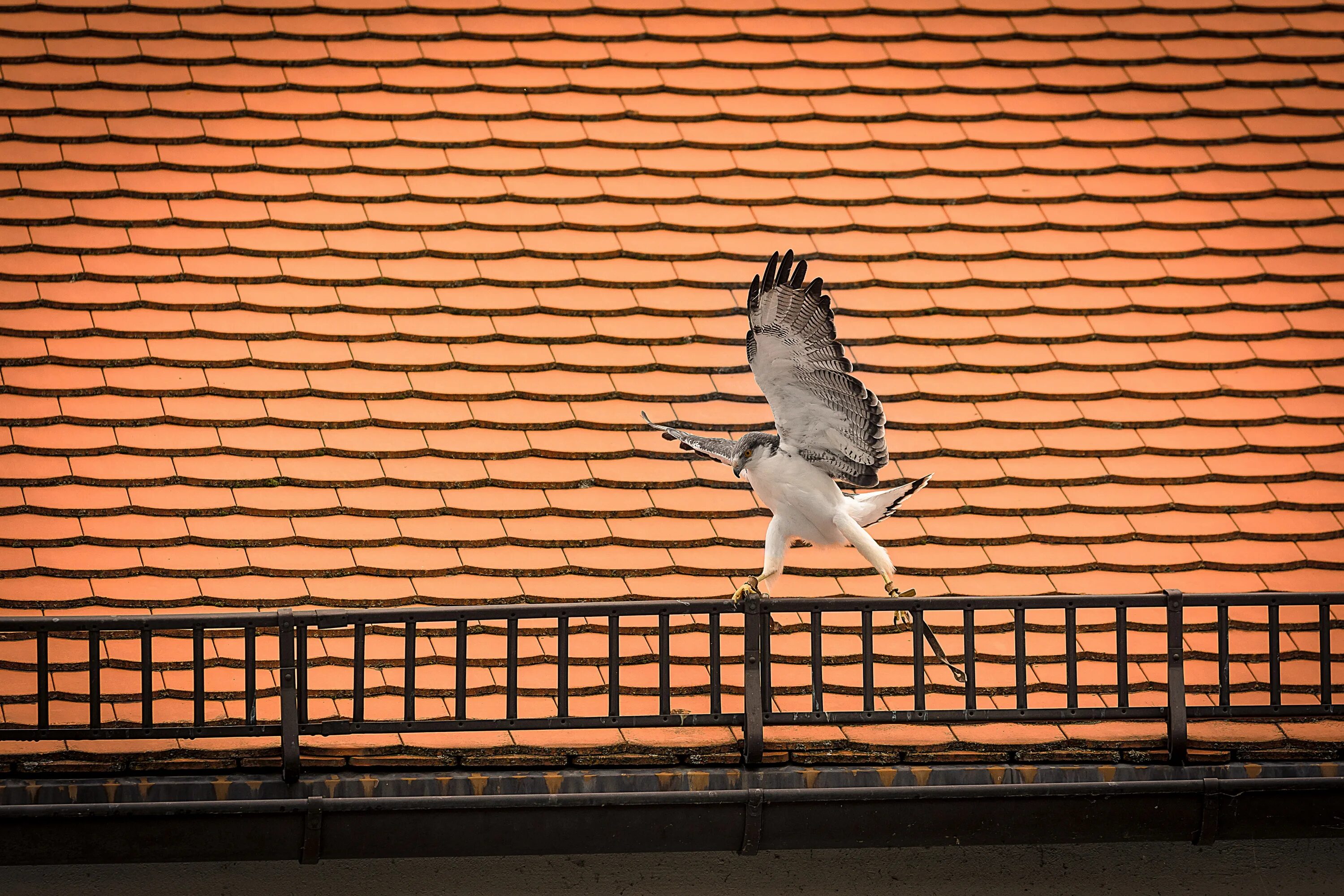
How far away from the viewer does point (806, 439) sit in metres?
4.95

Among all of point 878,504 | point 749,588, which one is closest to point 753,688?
point 749,588

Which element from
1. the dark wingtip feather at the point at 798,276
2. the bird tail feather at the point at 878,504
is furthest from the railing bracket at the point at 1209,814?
the dark wingtip feather at the point at 798,276

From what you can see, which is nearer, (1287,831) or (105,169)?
(1287,831)

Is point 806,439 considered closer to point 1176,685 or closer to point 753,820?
point 753,820

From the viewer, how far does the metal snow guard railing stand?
482 centimetres

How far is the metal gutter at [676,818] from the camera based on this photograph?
4.78 m

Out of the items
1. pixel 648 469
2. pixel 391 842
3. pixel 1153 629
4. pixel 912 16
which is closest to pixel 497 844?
pixel 391 842

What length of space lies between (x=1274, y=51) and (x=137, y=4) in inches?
225

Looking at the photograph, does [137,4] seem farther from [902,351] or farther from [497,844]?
[497,844]

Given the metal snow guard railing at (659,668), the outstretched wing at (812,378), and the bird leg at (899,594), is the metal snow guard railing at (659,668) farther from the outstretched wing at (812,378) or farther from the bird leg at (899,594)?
the outstretched wing at (812,378)

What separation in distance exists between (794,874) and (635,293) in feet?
9.25

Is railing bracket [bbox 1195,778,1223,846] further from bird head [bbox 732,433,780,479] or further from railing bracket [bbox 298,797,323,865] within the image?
railing bracket [bbox 298,797,323,865]

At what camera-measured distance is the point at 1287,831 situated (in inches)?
201

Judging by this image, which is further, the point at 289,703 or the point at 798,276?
the point at 289,703
